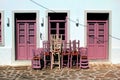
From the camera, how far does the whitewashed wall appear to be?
1573cm

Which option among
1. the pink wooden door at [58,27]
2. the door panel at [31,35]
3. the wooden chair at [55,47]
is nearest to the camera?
the wooden chair at [55,47]

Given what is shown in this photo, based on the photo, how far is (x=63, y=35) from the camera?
16125 mm

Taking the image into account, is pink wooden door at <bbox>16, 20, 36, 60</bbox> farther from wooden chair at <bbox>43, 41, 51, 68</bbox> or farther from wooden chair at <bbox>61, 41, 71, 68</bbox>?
wooden chair at <bbox>61, 41, 71, 68</bbox>

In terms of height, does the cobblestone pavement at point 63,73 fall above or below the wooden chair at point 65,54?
below

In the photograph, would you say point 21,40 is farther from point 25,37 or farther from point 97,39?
point 97,39

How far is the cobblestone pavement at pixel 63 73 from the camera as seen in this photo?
12.8 meters

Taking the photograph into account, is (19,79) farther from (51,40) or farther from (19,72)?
(51,40)

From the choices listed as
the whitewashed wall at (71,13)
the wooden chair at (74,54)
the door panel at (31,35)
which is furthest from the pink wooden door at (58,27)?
the wooden chair at (74,54)

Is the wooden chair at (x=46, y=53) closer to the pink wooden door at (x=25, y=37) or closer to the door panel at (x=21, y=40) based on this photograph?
the pink wooden door at (x=25, y=37)

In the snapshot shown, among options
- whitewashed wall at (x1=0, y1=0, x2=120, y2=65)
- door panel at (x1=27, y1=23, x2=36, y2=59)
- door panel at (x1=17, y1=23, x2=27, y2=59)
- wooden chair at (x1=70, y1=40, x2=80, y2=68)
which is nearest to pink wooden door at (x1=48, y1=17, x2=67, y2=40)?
whitewashed wall at (x1=0, y1=0, x2=120, y2=65)

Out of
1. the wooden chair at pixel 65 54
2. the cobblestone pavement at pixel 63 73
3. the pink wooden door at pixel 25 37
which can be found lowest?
the cobblestone pavement at pixel 63 73

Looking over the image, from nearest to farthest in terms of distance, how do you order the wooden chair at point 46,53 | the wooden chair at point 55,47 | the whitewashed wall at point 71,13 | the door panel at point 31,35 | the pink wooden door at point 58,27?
the wooden chair at point 55,47, the wooden chair at point 46,53, the whitewashed wall at point 71,13, the pink wooden door at point 58,27, the door panel at point 31,35

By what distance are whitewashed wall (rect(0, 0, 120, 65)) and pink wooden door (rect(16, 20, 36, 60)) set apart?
1.42 ft

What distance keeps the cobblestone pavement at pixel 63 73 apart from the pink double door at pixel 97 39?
91 centimetres
